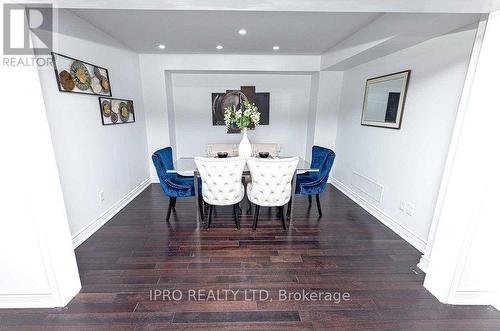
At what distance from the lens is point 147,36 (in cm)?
299

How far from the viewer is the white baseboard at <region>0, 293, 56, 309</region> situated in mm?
1601

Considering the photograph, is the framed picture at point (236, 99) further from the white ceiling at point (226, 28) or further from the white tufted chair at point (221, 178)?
the white tufted chair at point (221, 178)

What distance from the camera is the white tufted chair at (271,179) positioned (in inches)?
93.5

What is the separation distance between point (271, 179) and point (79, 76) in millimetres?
2436

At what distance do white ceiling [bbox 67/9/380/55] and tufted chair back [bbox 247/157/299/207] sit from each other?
160 centimetres

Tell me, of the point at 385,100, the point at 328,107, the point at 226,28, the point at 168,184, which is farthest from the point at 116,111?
the point at 385,100

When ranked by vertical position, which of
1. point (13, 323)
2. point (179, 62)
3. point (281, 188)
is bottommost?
point (13, 323)

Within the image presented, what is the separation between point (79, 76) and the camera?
2.37 meters

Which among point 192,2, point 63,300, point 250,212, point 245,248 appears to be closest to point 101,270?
point 63,300

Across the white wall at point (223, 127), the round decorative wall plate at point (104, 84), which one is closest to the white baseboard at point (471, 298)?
the white wall at point (223, 127)

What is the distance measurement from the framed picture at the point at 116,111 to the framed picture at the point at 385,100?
3.77 m

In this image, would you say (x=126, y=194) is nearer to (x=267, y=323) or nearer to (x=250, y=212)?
(x=250, y=212)

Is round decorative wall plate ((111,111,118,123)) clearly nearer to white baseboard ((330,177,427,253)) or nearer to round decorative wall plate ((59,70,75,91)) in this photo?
round decorative wall plate ((59,70,75,91))

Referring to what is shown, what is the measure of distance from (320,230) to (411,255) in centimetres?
93
